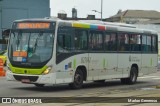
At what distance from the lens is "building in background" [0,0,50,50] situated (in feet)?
189

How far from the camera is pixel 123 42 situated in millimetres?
23859

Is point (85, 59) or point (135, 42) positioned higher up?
point (135, 42)

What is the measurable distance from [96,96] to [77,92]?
1.75 metres

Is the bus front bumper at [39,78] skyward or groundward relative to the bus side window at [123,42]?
groundward

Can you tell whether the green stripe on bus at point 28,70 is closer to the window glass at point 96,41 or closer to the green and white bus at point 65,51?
the green and white bus at point 65,51

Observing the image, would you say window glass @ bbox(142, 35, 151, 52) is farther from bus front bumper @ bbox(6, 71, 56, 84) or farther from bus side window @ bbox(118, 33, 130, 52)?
bus front bumper @ bbox(6, 71, 56, 84)

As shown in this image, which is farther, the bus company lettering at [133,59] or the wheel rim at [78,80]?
the bus company lettering at [133,59]

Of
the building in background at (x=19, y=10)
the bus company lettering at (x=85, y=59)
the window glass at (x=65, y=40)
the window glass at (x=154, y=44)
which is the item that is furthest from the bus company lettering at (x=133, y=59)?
the building in background at (x=19, y=10)

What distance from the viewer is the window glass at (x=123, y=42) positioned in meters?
23.5

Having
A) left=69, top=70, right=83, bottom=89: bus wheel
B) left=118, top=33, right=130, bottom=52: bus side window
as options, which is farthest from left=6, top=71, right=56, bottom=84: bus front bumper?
left=118, top=33, right=130, bottom=52: bus side window

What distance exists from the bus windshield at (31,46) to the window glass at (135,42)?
22.4ft

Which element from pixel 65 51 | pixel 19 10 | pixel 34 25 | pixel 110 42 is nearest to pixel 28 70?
pixel 65 51

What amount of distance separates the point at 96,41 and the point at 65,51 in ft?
8.28

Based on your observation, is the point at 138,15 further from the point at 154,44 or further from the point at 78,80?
the point at 78,80
